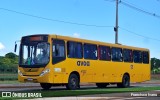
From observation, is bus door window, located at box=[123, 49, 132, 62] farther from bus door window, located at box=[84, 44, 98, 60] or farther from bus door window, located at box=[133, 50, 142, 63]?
bus door window, located at box=[84, 44, 98, 60]

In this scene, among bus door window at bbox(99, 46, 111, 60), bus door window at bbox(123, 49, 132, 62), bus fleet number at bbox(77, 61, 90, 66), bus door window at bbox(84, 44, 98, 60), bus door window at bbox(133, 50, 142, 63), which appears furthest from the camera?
bus door window at bbox(133, 50, 142, 63)

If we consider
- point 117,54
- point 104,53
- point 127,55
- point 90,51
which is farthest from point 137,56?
point 90,51

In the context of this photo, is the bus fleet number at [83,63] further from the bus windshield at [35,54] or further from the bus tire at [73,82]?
the bus windshield at [35,54]

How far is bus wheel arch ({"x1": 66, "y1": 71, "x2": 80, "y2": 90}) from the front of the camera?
2571 cm

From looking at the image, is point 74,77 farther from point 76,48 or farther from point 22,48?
point 22,48

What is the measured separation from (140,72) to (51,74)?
12.3 metres

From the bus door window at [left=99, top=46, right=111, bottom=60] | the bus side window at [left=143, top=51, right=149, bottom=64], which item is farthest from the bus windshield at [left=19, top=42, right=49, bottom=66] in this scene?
the bus side window at [left=143, top=51, right=149, bottom=64]

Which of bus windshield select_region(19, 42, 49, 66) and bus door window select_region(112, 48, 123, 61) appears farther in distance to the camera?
bus door window select_region(112, 48, 123, 61)

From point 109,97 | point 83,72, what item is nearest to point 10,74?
point 83,72

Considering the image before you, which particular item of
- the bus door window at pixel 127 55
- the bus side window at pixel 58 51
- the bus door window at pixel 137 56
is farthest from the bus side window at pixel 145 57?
the bus side window at pixel 58 51

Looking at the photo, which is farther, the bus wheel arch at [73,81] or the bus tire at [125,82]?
the bus tire at [125,82]

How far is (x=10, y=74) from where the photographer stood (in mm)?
55688

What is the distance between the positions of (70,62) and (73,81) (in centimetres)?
120

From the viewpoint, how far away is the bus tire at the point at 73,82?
2567 centimetres
